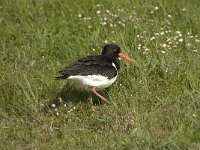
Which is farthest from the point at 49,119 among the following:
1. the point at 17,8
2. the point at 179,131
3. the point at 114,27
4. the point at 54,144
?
the point at 17,8

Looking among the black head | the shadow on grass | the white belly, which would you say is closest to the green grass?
the shadow on grass

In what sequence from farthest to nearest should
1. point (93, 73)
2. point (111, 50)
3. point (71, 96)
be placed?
1. point (111, 50)
2. point (71, 96)
3. point (93, 73)

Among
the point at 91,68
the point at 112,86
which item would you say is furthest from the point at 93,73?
the point at 112,86

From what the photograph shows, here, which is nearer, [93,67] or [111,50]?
[93,67]

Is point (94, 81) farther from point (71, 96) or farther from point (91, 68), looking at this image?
point (71, 96)

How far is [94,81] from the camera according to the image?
723cm

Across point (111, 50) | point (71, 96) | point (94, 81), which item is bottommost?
point (71, 96)

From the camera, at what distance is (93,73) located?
720 cm

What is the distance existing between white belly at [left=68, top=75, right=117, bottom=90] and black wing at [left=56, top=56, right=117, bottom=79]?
0.16 feet

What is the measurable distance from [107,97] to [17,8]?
3266 millimetres

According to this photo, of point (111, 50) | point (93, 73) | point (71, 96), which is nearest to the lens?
point (93, 73)

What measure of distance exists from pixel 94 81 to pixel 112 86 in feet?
1.88

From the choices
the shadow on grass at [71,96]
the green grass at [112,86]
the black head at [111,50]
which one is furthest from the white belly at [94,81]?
the black head at [111,50]

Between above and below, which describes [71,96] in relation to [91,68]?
below
